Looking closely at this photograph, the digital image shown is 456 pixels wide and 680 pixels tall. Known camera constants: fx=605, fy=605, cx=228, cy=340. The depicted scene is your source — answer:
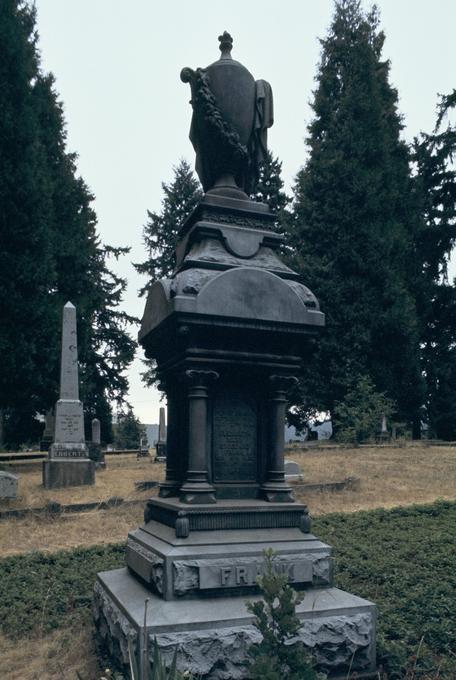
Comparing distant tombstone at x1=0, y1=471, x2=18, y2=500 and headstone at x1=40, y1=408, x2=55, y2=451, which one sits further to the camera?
headstone at x1=40, y1=408, x2=55, y2=451

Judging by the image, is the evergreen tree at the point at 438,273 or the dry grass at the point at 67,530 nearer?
the dry grass at the point at 67,530

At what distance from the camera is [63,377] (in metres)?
15.6

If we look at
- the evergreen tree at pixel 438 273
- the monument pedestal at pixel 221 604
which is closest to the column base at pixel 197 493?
the monument pedestal at pixel 221 604

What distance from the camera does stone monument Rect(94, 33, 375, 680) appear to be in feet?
12.8

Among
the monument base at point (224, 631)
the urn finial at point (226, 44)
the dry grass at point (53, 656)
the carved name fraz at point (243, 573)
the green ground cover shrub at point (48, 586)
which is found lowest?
the dry grass at point (53, 656)

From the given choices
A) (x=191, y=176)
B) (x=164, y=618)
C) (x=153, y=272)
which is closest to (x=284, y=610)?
(x=164, y=618)

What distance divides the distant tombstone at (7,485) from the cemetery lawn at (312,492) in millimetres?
257

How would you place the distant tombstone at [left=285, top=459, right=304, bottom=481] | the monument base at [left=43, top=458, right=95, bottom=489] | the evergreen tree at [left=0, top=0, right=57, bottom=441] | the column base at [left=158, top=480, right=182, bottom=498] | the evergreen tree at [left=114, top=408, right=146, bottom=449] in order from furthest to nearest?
the evergreen tree at [left=114, top=408, right=146, bottom=449], the evergreen tree at [left=0, top=0, right=57, bottom=441], the monument base at [left=43, top=458, right=95, bottom=489], the distant tombstone at [left=285, top=459, right=304, bottom=481], the column base at [left=158, top=480, right=182, bottom=498]

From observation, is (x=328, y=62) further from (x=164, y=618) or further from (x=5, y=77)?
(x=164, y=618)

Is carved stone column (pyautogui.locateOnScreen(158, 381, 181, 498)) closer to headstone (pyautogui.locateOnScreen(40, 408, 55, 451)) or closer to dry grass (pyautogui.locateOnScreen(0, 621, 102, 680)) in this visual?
dry grass (pyautogui.locateOnScreen(0, 621, 102, 680))

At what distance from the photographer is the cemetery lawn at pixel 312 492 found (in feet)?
29.1

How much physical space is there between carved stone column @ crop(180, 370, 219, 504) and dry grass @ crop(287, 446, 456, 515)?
20.7ft

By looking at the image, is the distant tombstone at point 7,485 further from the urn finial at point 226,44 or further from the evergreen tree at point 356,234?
the evergreen tree at point 356,234

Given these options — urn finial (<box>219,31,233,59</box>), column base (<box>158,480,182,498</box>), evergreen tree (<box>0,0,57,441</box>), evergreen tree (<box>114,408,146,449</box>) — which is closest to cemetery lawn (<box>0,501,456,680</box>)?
column base (<box>158,480,182,498</box>)
